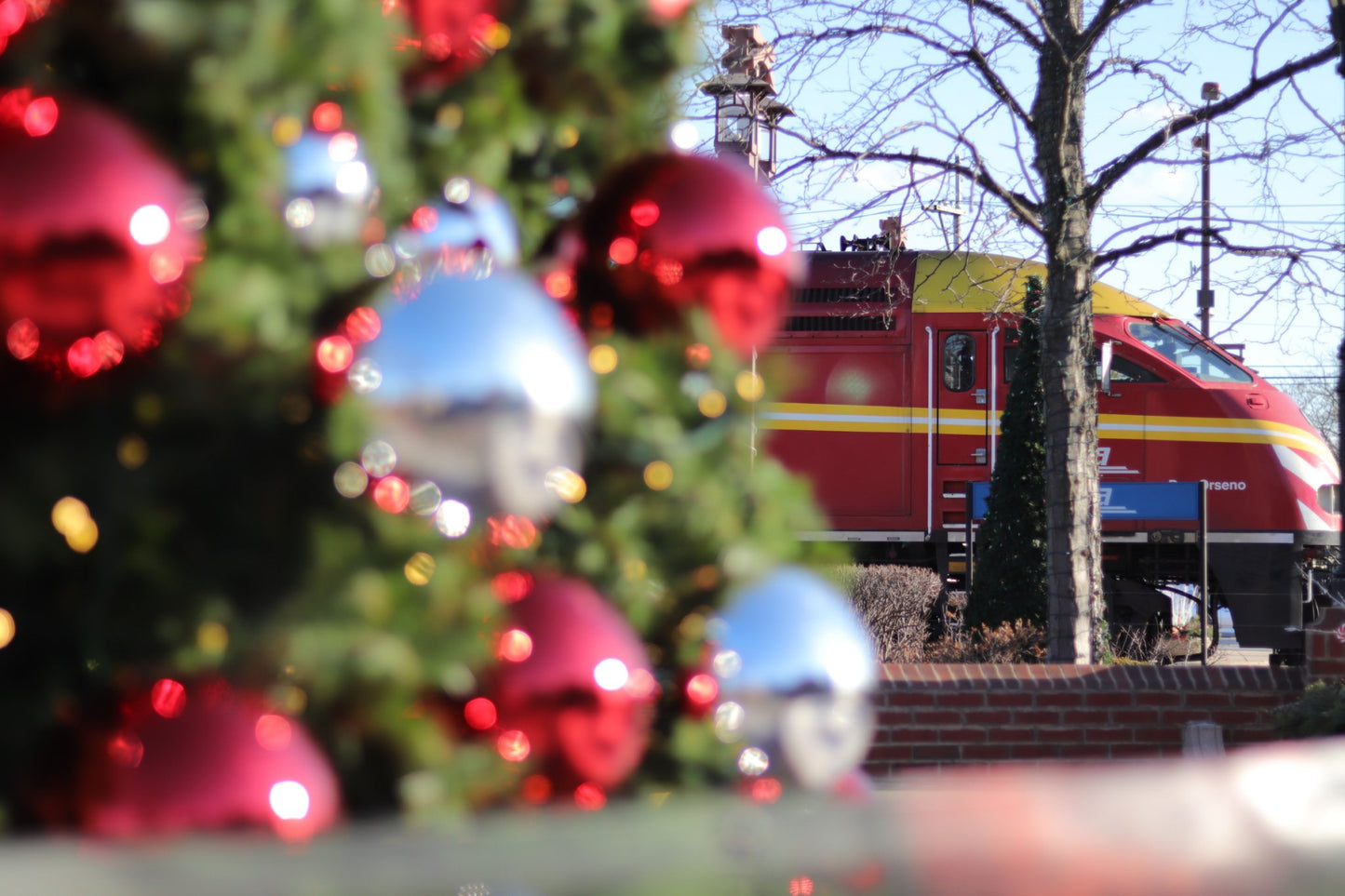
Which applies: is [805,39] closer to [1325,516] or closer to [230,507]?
[1325,516]

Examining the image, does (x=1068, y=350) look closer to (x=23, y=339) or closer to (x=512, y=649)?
(x=512, y=649)

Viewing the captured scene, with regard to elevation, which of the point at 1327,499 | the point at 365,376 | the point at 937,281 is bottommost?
the point at 365,376

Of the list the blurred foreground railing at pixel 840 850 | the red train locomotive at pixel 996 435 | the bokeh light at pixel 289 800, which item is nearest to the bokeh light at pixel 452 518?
the bokeh light at pixel 289 800

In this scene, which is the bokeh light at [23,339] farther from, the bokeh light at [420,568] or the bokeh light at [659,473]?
the bokeh light at [659,473]

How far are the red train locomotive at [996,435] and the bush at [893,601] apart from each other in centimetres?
103

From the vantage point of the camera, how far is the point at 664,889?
1006 millimetres

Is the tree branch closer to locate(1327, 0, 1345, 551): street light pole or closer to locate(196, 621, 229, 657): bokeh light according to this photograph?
locate(1327, 0, 1345, 551): street light pole

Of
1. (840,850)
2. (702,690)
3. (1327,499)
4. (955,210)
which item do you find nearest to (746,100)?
(955,210)

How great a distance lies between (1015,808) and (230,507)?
3.27ft

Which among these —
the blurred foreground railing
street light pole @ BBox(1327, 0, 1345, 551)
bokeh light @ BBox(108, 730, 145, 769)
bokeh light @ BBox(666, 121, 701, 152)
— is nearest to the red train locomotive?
street light pole @ BBox(1327, 0, 1345, 551)

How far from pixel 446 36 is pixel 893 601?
1011 centimetres

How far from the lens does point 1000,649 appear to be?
10.0 m

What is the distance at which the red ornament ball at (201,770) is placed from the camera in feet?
4.94

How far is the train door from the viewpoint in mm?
13250
